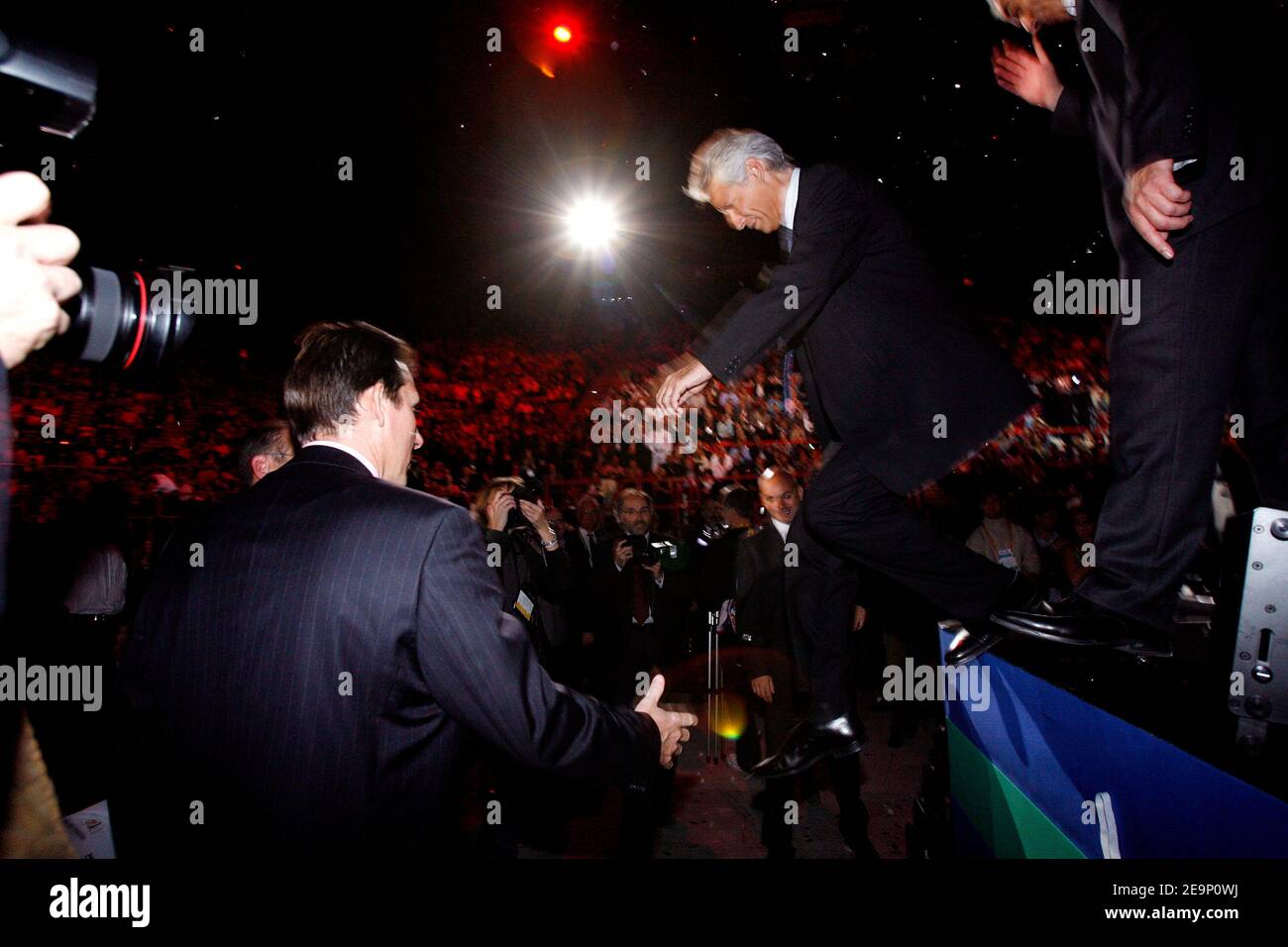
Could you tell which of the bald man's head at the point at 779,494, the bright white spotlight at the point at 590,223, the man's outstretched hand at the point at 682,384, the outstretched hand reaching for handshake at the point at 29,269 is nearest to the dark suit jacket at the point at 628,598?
the bald man's head at the point at 779,494

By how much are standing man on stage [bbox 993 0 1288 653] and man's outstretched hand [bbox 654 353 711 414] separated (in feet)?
3.64

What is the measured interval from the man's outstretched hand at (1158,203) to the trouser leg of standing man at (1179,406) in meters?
0.09

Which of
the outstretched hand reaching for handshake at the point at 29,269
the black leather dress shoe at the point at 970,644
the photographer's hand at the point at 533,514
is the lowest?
the black leather dress shoe at the point at 970,644

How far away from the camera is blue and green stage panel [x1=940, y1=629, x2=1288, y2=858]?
118 cm

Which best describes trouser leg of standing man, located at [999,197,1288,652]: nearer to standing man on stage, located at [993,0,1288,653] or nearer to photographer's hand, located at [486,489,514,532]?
standing man on stage, located at [993,0,1288,653]

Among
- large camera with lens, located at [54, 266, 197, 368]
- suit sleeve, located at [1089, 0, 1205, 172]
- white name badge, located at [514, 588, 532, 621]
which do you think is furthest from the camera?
white name badge, located at [514, 588, 532, 621]

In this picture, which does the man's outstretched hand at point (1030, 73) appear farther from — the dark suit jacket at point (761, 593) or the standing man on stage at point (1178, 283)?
the dark suit jacket at point (761, 593)

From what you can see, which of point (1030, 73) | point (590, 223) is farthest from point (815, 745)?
point (590, 223)

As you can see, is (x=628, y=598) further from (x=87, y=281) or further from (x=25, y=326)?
(x=25, y=326)

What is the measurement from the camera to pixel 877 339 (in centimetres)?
211

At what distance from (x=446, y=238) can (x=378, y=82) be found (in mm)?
7234

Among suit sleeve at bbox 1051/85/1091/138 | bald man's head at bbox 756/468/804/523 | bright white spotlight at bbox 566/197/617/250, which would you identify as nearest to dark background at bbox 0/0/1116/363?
bright white spotlight at bbox 566/197/617/250

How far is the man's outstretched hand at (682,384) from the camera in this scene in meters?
2.03
